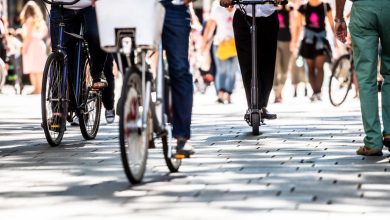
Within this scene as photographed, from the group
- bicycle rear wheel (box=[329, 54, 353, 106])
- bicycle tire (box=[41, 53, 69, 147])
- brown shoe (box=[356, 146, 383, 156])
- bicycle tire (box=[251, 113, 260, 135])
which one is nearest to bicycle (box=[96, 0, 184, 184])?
brown shoe (box=[356, 146, 383, 156])

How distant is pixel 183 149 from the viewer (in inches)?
363

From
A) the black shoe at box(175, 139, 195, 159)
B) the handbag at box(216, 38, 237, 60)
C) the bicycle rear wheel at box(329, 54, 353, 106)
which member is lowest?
the bicycle rear wheel at box(329, 54, 353, 106)

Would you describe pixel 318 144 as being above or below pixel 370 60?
below

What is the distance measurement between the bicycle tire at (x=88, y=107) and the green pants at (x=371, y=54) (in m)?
2.88

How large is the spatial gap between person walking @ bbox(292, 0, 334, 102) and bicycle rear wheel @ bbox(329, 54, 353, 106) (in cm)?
43

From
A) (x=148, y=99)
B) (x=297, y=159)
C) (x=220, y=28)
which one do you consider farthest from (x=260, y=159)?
(x=220, y=28)

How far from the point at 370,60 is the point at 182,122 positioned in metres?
2.05

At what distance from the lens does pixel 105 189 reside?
335 inches

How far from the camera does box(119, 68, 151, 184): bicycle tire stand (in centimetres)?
837

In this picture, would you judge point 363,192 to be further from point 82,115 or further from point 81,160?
point 82,115

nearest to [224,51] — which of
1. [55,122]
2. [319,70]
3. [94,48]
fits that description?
[319,70]

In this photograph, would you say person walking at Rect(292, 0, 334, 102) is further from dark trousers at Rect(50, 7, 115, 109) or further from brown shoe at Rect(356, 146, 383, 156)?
brown shoe at Rect(356, 146, 383, 156)

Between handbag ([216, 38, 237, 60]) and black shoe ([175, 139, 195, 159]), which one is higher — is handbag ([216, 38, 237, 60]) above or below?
below

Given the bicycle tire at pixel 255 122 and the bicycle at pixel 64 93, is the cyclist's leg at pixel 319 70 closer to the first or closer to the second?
the bicycle tire at pixel 255 122
